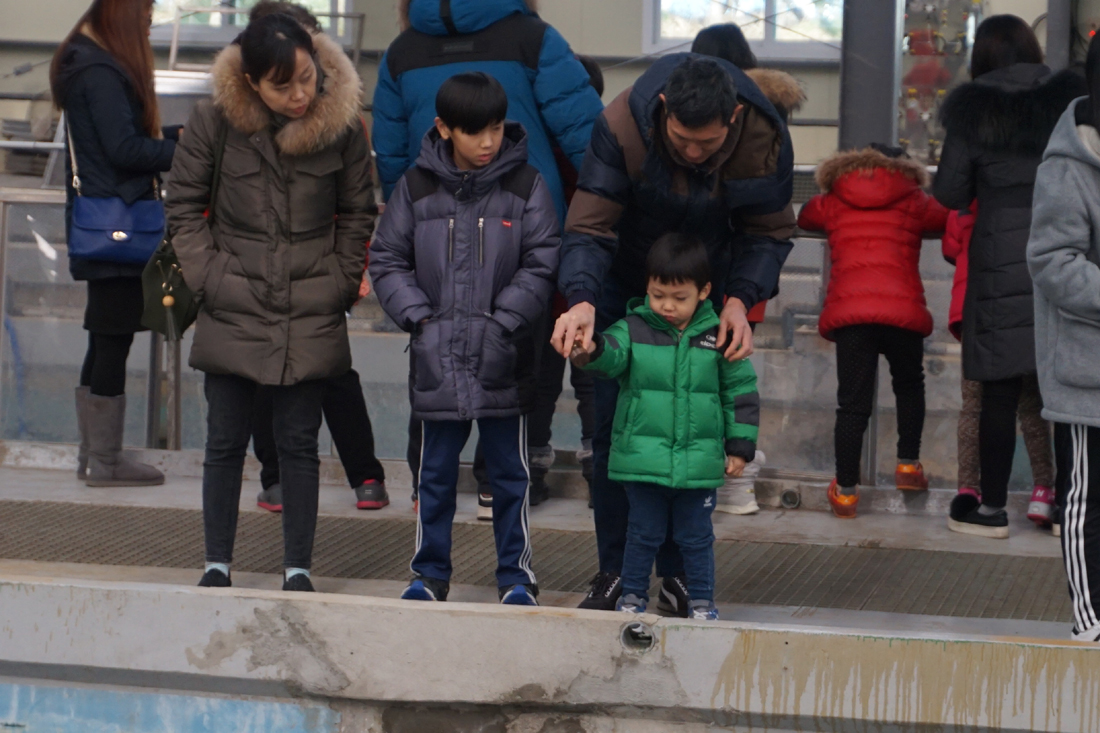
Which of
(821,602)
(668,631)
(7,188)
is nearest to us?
(668,631)

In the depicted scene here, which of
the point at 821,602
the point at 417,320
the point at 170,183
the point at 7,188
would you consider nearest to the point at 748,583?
the point at 821,602

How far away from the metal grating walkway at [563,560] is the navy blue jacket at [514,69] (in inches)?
48.7

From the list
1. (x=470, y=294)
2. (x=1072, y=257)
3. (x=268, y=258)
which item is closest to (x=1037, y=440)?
(x=1072, y=257)

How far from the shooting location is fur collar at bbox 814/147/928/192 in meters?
5.21

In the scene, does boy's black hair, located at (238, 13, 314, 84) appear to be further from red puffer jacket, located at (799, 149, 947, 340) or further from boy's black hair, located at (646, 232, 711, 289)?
red puffer jacket, located at (799, 149, 947, 340)

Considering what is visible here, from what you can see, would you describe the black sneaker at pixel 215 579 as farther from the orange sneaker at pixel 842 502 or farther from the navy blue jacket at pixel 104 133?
the orange sneaker at pixel 842 502

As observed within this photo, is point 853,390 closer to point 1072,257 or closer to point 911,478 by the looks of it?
point 911,478

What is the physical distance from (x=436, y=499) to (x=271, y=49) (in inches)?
54.9

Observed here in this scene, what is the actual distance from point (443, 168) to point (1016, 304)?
213 centimetres

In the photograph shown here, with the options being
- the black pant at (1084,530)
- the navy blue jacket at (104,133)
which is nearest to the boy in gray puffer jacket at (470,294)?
the black pant at (1084,530)

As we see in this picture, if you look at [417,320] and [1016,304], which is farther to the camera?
[1016,304]

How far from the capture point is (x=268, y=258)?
425 centimetres

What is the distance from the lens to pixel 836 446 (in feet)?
17.8

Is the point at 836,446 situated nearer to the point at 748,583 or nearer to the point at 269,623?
the point at 748,583
